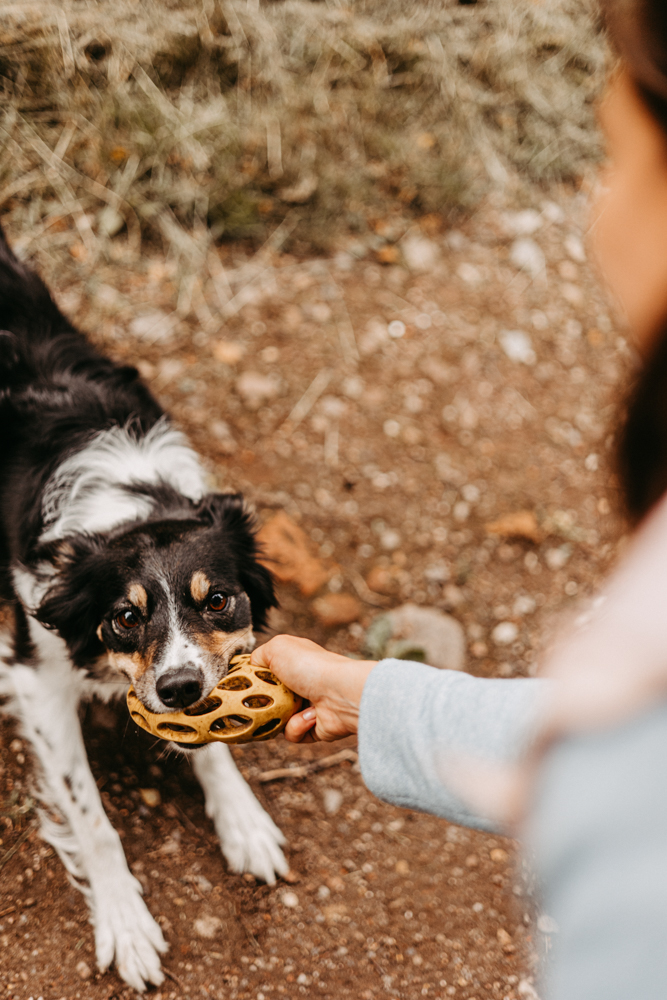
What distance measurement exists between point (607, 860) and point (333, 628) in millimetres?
2462

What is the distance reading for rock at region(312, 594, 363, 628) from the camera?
315 centimetres

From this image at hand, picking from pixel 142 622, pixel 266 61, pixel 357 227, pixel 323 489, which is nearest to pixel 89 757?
pixel 142 622

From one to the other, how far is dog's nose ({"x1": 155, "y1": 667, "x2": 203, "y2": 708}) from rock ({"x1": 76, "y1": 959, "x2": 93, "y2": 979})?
0.99 metres

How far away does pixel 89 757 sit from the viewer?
8.79ft

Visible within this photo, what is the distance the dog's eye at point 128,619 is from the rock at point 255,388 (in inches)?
64.4

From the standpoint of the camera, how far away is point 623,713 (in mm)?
753

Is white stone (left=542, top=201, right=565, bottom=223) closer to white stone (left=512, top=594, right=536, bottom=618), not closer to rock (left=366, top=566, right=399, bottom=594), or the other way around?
white stone (left=512, top=594, right=536, bottom=618)

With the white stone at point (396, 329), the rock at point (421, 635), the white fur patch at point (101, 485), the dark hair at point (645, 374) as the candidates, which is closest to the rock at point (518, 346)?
the white stone at point (396, 329)

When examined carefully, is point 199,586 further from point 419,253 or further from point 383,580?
point 419,253

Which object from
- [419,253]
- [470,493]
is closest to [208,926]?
[470,493]

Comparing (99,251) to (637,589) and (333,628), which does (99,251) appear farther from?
(637,589)

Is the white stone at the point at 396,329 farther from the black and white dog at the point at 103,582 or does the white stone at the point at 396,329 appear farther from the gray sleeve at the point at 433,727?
the gray sleeve at the point at 433,727

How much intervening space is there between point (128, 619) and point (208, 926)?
1.08 meters

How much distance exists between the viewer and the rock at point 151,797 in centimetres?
260
